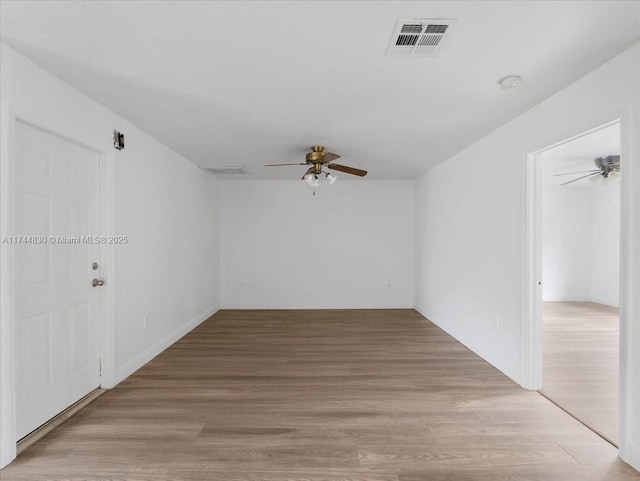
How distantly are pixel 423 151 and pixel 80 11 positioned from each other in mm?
3600

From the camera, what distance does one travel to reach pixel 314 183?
12.9 feet

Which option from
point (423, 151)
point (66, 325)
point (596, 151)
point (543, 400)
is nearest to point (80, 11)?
point (66, 325)

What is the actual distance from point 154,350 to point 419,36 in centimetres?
385

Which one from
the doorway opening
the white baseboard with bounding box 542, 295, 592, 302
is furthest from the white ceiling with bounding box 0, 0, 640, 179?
the white baseboard with bounding box 542, 295, 592, 302

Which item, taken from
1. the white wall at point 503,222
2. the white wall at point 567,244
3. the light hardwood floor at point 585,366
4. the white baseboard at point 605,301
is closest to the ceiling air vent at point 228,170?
the white wall at point 503,222

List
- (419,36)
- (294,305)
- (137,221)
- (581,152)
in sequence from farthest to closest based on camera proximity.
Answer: (294,305) < (581,152) < (137,221) < (419,36)

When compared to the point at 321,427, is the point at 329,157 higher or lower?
higher

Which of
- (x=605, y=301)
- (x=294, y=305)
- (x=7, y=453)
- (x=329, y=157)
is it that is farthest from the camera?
(x=605, y=301)

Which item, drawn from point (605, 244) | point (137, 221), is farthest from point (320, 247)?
point (605, 244)

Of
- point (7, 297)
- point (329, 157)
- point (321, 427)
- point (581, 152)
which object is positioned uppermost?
point (581, 152)

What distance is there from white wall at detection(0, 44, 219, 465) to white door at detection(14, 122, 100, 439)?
0.49ft

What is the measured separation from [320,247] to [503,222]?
3535 millimetres

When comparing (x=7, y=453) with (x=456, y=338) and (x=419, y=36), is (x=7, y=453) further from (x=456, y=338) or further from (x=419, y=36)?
(x=456, y=338)

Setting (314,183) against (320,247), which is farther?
(320,247)
